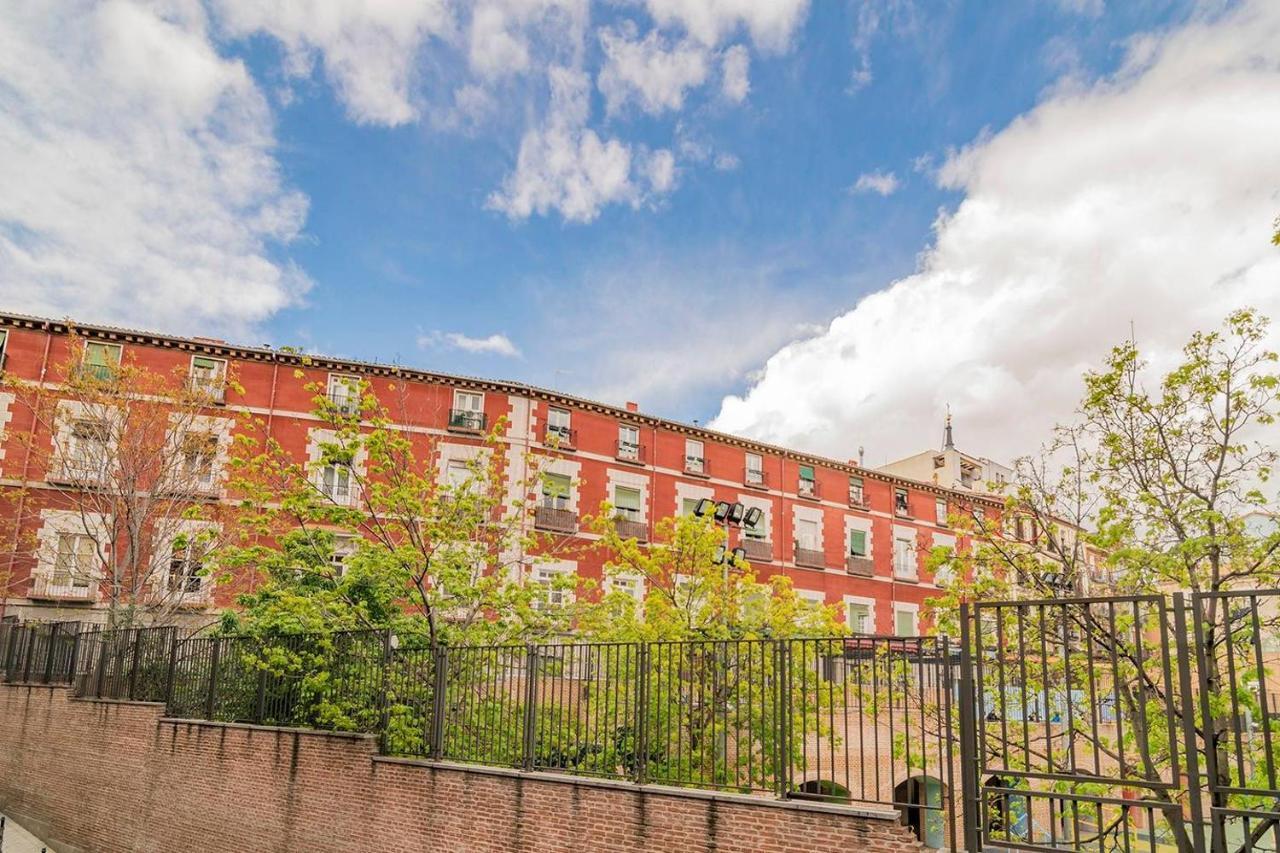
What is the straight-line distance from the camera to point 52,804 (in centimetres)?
1747

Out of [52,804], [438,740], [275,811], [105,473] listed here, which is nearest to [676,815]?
[438,740]

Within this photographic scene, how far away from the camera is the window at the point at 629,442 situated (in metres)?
36.1

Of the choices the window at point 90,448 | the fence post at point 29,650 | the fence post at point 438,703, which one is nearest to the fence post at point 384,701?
the fence post at point 438,703

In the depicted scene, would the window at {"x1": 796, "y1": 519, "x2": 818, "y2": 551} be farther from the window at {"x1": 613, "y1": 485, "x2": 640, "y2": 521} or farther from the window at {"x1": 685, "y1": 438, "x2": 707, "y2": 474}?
the window at {"x1": 613, "y1": 485, "x2": 640, "y2": 521}

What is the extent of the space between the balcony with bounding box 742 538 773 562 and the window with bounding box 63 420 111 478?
23896 mm

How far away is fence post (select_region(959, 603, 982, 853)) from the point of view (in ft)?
22.2

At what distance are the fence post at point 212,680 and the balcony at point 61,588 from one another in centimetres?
1581

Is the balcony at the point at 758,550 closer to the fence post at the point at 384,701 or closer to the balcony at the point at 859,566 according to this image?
the balcony at the point at 859,566

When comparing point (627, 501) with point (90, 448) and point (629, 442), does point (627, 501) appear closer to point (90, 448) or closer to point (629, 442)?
point (629, 442)

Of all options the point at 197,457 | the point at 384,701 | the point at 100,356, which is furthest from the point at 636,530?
the point at 384,701

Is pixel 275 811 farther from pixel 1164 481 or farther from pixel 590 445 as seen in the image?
pixel 590 445

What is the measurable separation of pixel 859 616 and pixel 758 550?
7.24m

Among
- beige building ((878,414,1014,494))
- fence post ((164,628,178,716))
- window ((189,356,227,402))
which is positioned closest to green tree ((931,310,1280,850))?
fence post ((164,628,178,716))

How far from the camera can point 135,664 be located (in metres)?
16.7
